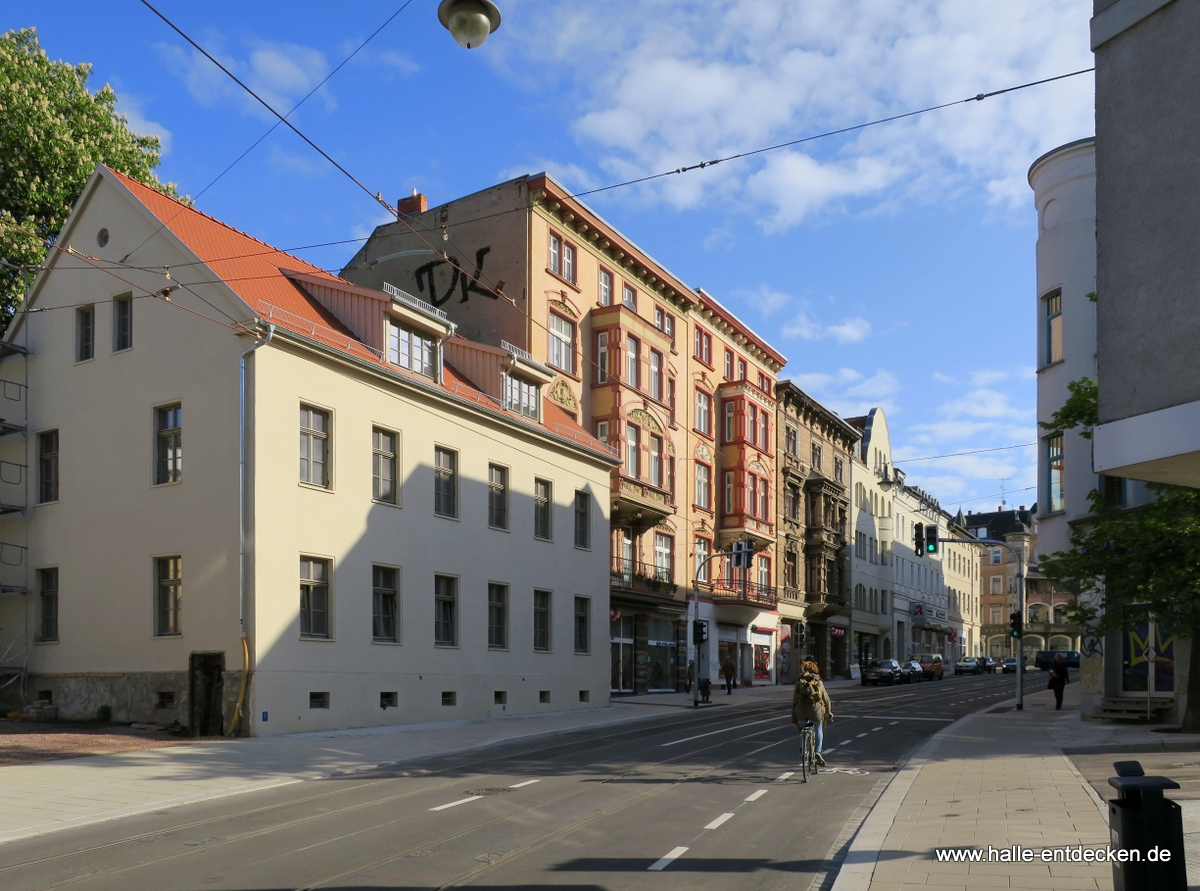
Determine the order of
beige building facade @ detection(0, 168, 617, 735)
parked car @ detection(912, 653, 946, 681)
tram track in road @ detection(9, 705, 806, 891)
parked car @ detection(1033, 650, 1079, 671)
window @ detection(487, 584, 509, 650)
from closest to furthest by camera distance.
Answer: tram track in road @ detection(9, 705, 806, 891)
beige building facade @ detection(0, 168, 617, 735)
window @ detection(487, 584, 509, 650)
parked car @ detection(912, 653, 946, 681)
parked car @ detection(1033, 650, 1079, 671)

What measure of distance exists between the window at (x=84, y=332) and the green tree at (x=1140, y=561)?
22.3 metres

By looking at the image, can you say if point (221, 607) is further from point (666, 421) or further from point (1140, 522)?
point (666, 421)

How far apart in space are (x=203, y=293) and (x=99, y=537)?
6399 mm

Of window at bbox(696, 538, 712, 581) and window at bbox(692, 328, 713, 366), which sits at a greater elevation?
window at bbox(692, 328, 713, 366)

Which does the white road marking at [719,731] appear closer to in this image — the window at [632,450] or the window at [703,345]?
the window at [632,450]

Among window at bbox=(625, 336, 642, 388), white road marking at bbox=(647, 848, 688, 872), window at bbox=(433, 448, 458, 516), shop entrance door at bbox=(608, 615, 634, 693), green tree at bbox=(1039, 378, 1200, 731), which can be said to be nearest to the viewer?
white road marking at bbox=(647, 848, 688, 872)

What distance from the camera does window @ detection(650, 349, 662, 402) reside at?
46688 millimetres

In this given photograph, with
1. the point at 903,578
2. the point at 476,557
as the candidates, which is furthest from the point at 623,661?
the point at 903,578

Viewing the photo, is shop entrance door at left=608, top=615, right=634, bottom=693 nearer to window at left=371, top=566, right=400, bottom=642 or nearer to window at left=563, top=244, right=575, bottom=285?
window at left=563, top=244, right=575, bottom=285

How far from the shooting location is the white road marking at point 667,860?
399 inches

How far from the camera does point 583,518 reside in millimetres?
38469

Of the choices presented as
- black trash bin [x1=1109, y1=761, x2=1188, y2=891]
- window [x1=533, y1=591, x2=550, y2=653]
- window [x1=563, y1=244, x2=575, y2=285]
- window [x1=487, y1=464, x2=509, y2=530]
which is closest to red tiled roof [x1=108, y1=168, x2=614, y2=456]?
window [x1=487, y1=464, x2=509, y2=530]

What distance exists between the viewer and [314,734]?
966 inches

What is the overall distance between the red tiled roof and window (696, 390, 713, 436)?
20.5 meters
